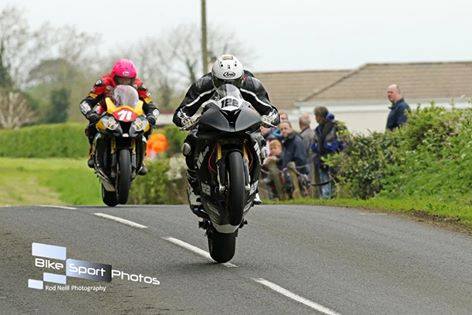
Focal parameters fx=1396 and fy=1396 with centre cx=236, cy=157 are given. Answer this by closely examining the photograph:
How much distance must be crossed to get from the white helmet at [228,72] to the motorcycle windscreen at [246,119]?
0.42 meters

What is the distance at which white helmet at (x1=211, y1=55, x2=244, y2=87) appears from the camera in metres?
12.8

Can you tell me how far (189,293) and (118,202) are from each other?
8.84 m

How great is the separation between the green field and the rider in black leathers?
2977 centimetres

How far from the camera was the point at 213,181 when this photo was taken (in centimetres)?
1270

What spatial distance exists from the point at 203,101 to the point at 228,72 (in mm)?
478

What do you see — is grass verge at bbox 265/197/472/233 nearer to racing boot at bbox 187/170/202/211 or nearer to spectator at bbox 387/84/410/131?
spectator at bbox 387/84/410/131

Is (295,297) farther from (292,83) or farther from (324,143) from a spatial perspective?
(292,83)

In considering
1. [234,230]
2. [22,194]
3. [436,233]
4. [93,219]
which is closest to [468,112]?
[436,233]

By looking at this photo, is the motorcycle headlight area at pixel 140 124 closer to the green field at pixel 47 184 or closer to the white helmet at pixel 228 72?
the white helmet at pixel 228 72

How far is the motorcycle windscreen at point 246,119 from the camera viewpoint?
12.3 metres

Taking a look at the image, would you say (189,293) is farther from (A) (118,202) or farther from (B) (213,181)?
(A) (118,202)

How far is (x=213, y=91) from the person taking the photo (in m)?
13.1

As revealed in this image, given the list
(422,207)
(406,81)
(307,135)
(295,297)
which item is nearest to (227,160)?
(295,297)

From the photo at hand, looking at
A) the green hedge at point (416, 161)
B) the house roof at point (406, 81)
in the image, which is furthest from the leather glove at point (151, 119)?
the house roof at point (406, 81)
